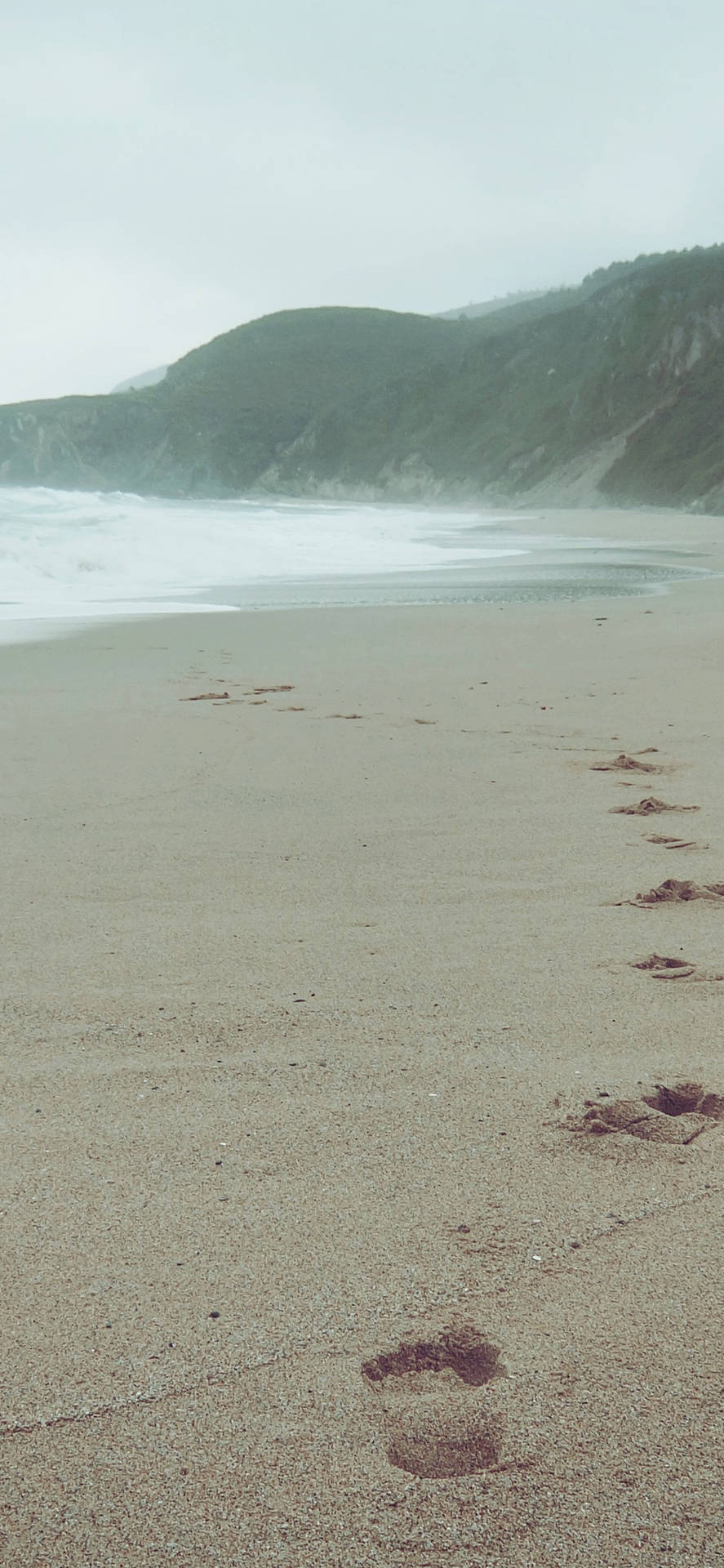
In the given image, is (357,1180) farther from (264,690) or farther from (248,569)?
(248,569)

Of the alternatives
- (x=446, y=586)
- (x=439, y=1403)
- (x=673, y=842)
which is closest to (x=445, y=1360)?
(x=439, y=1403)

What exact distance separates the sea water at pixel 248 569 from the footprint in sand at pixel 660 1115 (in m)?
8.07

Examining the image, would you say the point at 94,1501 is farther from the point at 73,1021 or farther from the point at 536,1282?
the point at 73,1021

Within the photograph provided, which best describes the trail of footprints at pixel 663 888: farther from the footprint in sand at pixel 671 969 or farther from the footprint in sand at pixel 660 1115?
the footprint in sand at pixel 660 1115

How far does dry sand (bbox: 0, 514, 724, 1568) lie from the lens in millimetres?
1373

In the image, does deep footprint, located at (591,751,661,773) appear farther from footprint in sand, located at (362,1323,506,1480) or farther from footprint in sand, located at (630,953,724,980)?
footprint in sand, located at (362,1323,506,1480)

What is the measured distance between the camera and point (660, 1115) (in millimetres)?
2145

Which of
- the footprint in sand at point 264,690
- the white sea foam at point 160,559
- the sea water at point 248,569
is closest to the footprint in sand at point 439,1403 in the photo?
the footprint in sand at point 264,690

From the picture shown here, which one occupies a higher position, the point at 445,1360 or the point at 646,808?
the point at 646,808

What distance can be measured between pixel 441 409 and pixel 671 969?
8636 cm

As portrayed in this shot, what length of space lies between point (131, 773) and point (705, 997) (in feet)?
8.80

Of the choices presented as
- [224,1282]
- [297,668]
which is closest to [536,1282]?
[224,1282]

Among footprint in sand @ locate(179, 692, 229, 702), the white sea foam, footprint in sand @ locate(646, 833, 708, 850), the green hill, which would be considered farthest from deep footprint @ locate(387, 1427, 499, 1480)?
the green hill

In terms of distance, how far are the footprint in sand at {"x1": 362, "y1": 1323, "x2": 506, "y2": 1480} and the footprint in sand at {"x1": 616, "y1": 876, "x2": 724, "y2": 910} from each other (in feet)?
5.85
